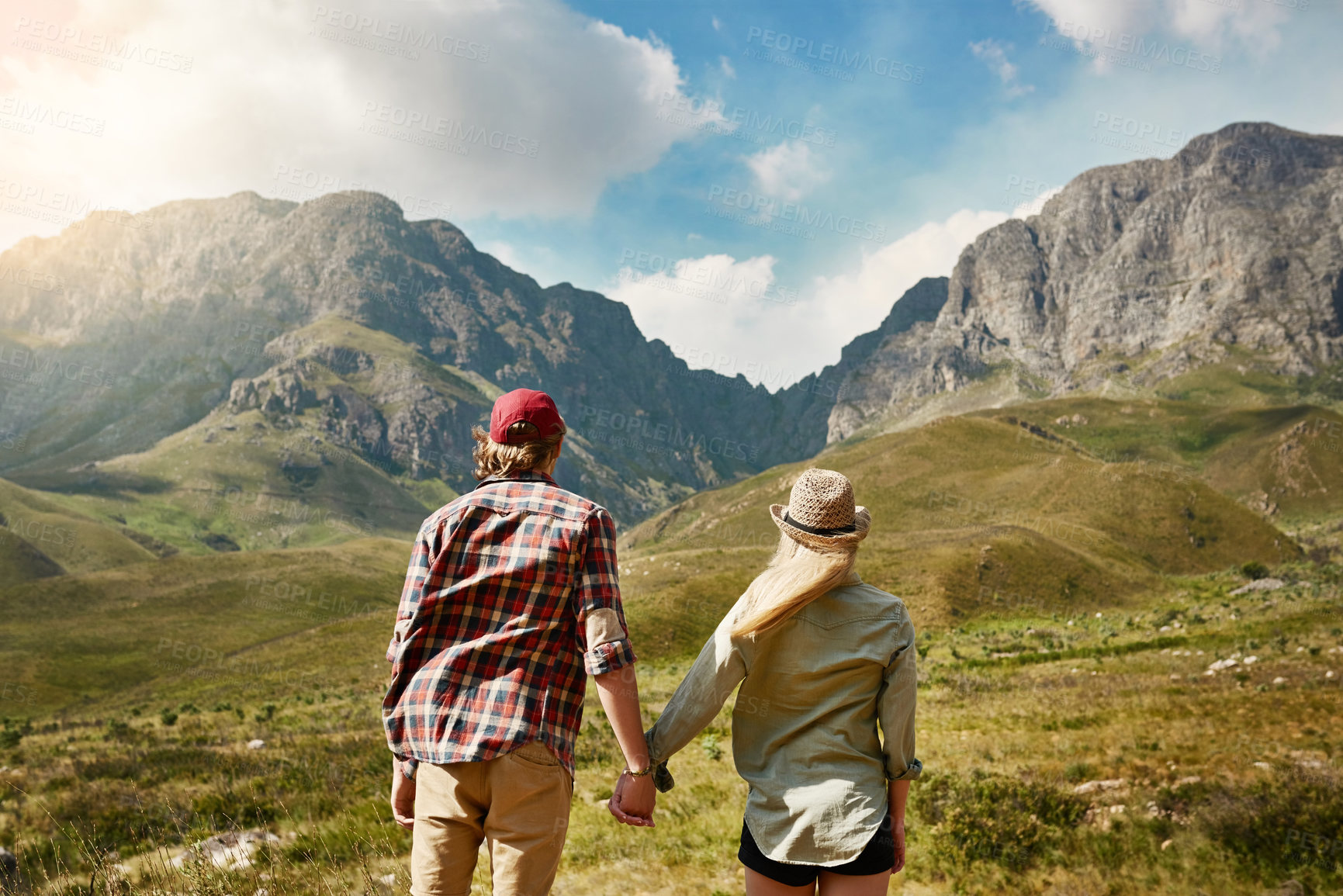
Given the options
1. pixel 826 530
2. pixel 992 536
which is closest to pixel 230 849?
pixel 826 530

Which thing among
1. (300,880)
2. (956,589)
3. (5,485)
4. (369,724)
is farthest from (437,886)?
(5,485)

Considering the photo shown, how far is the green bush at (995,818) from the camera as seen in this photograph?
290 inches

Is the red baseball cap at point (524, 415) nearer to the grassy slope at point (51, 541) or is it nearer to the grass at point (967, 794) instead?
the grass at point (967, 794)

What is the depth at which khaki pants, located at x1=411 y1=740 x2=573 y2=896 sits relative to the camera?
9.98 ft

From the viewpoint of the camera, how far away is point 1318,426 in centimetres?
14662

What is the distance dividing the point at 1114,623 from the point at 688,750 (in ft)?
104

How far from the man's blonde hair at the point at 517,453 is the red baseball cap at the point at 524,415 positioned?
0.02 meters

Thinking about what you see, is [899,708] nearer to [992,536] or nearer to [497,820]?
[497,820]

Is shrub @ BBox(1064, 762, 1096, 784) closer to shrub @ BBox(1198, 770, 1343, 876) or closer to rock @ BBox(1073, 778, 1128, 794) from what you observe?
rock @ BBox(1073, 778, 1128, 794)

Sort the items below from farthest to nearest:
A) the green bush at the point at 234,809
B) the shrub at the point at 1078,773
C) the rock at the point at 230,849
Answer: the green bush at the point at 234,809 → the shrub at the point at 1078,773 → the rock at the point at 230,849

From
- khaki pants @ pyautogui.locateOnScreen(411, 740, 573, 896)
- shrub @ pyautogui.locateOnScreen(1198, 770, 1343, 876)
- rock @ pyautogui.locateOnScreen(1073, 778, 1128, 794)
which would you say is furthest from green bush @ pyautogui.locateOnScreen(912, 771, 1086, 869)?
khaki pants @ pyautogui.locateOnScreen(411, 740, 573, 896)

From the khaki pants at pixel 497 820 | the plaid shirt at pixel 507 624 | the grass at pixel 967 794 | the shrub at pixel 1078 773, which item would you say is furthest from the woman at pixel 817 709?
the shrub at pixel 1078 773

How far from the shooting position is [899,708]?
3.50 meters

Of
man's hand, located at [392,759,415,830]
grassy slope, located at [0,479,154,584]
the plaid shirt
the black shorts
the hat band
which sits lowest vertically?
grassy slope, located at [0,479,154,584]
